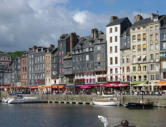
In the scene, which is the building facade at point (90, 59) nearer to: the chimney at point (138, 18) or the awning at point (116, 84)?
the awning at point (116, 84)

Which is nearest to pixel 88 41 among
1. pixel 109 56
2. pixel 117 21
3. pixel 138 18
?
pixel 109 56

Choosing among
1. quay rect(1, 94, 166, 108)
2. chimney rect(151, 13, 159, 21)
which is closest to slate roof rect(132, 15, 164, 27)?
chimney rect(151, 13, 159, 21)

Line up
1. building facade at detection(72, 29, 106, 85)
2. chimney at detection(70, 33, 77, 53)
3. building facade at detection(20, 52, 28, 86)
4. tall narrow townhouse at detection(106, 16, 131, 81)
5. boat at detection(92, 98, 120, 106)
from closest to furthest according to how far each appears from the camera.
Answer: boat at detection(92, 98, 120, 106), tall narrow townhouse at detection(106, 16, 131, 81), building facade at detection(72, 29, 106, 85), chimney at detection(70, 33, 77, 53), building facade at detection(20, 52, 28, 86)

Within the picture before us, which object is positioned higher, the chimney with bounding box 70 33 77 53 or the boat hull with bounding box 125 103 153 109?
the chimney with bounding box 70 33 77 53

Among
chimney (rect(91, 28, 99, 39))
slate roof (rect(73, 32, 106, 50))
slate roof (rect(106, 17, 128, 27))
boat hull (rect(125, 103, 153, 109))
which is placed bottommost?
boat hull (rect(125, 103, 153, 109))

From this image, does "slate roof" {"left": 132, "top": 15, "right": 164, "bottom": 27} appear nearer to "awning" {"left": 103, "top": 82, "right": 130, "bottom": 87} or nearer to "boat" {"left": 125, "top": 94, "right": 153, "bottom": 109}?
"awning" {"left": 103, "top": 82, "right": 130, "bottom": 87}

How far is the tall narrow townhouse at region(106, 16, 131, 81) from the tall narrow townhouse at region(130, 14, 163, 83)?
477cm

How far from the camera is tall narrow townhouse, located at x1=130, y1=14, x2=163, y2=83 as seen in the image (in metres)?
85.1

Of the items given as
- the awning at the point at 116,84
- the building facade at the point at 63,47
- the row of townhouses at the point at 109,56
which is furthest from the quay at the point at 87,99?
the building facade at the point at 63,47

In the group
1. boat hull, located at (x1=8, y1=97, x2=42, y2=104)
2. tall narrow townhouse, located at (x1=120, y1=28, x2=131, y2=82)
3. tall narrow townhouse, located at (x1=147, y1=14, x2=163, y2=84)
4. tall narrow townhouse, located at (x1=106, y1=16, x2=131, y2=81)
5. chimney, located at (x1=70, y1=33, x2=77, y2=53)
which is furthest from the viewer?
chimney, located at (x1=70, y1=33, x2=77, y2=53)

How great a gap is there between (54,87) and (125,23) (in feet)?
102

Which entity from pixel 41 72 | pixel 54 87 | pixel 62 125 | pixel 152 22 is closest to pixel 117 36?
pixel 152 22

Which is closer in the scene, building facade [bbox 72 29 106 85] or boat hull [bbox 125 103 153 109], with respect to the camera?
boat hull [bbox 125 103 153 109]

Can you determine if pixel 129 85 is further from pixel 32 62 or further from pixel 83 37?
pixel 32 62
